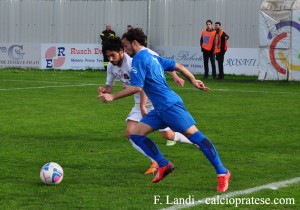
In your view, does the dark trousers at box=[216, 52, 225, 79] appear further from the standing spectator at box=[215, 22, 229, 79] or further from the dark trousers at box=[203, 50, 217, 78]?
the dark trousers at box=[203, 50, 217, 78]

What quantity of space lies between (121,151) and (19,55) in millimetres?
27799

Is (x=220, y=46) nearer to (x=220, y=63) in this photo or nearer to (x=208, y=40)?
(x=208, y=40)

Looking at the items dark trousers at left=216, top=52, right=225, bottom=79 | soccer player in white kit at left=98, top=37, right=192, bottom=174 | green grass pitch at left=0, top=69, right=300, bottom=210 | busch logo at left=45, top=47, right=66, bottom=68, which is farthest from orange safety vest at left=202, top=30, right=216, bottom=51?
soccer player in white kit at left=98, top=37, right=192, bottom=174

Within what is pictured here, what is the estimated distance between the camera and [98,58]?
3838 centimetres

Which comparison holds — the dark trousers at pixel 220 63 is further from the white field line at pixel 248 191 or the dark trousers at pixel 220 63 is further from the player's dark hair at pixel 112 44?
the player's dark hair at pixel 112 44

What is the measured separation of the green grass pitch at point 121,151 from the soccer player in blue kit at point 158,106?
0.97 feet

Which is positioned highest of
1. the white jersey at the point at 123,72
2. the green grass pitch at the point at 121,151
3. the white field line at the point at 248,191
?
the white jersey at the point at 123,72

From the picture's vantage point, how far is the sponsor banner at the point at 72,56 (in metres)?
38.2

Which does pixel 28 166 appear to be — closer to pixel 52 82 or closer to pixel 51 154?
pixel 51 154

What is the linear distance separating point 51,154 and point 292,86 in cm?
1689

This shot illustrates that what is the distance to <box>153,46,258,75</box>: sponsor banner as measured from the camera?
34.2 meters

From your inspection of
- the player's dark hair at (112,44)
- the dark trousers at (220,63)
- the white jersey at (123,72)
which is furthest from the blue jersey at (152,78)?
the dark trousers at (220,63)

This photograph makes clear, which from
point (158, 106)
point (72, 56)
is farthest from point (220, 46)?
point (158, 106)

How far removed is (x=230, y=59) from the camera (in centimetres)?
Answer: 3484
